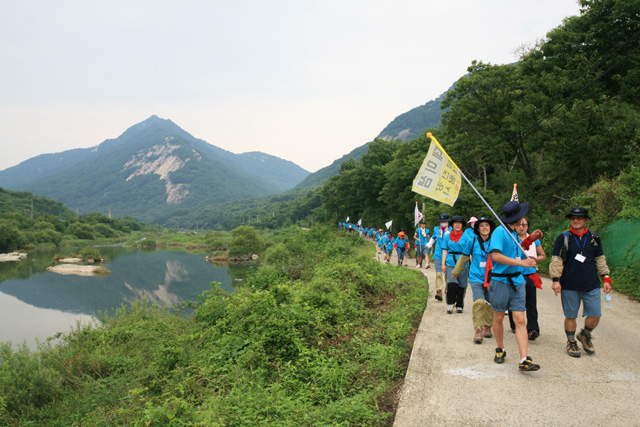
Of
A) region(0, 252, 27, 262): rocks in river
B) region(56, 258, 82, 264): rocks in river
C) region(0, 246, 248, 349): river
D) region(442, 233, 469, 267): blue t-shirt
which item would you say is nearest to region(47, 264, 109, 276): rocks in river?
region(0, 246, 248, 349): river

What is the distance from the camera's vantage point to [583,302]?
5.11m

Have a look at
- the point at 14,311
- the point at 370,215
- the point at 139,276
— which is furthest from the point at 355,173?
the point at 14,311

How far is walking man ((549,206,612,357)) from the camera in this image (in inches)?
202

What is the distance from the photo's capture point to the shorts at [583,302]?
514cm

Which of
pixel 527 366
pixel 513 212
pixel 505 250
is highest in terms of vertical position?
pixel 513 212

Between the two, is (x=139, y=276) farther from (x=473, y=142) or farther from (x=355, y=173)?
(x=473, y=142)

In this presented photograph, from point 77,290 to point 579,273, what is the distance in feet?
138

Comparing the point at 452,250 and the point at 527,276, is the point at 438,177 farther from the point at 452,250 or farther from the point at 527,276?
the point at 452,250

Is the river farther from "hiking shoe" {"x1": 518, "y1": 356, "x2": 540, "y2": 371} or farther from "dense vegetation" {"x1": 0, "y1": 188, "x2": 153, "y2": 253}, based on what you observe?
"hiking shoe" {"x1": 518, "y1": 356, "x2": 540, "y2": 371}

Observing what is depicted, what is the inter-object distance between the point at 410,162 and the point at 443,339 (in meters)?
24.6

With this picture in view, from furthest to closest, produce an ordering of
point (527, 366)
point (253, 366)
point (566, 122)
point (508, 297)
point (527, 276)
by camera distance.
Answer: point (566, 122)
point (527, 276)
point (253, 366)
point (508, 297)
point (527, 366)

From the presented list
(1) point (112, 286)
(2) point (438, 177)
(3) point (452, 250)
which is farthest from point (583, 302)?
(1) point (112, 286)

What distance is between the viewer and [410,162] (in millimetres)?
29656

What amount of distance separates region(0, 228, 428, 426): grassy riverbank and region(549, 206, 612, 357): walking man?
217 cm
